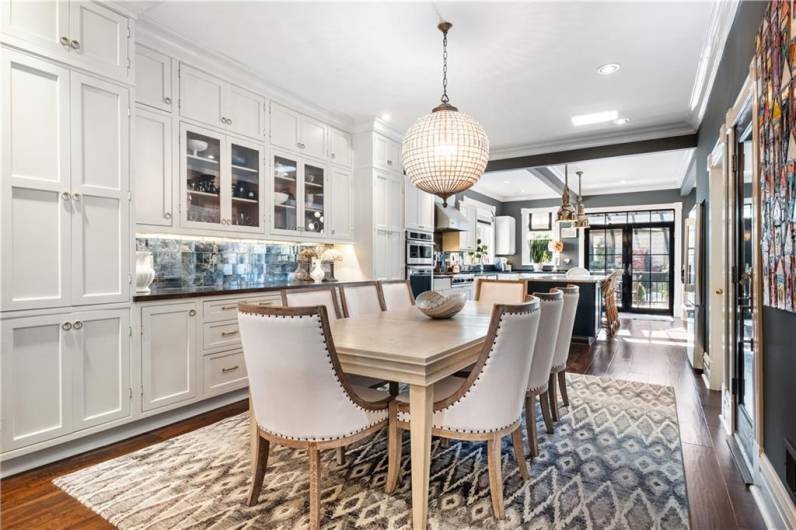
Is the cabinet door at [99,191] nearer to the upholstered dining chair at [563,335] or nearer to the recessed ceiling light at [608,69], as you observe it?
the upholstered dining chair at [563,335]

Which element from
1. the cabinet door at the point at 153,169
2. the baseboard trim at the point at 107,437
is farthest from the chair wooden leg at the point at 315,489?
the cabinet door at the point at 153,169

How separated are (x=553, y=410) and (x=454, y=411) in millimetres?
1383

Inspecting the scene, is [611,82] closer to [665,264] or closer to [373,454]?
[373,454]

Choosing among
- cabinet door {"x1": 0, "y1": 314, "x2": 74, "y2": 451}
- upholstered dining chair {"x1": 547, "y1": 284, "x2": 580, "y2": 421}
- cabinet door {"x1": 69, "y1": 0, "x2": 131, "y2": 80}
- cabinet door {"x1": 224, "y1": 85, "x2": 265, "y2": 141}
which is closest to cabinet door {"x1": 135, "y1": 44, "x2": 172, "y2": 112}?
cabinet door {"x1": 69, "y1": 0, "x2": 131, "y2": 80}

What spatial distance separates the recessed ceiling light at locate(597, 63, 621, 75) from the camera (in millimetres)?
3361

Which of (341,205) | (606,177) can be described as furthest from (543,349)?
(606,177)

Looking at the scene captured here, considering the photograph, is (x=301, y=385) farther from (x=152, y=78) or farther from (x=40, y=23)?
(x=152, y=78)

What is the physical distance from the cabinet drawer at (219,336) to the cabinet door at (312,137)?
2.00m

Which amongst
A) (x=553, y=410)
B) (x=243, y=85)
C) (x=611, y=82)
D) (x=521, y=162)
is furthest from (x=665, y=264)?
(x=243, y=85)

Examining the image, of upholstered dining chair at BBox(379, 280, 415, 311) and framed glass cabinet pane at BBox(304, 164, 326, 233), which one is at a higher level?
framed glass cabinet pane at BBox(304, 164, 326, 233)

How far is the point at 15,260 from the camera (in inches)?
85.4

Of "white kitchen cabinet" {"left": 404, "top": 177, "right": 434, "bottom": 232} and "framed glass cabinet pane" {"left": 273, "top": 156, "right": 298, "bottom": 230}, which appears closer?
"framed glass cabinet pane" {"left": 273, "top": 156, "right": 298, "bottom": 230}

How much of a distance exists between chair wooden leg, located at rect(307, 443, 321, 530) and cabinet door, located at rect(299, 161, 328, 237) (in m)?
2.95

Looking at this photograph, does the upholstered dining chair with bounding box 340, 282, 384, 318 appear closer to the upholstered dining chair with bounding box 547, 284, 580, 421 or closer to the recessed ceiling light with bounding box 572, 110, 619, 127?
the upholstered dining chair with bounding box 547, 284, 580, 421
